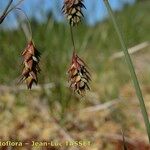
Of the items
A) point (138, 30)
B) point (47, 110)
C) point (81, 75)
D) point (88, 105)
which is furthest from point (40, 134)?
point (138, 30)

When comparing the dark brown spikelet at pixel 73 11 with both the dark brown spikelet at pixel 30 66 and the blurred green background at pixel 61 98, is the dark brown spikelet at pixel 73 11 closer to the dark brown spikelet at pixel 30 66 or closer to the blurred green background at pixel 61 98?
the dark brown spikelet at pixel 30 66

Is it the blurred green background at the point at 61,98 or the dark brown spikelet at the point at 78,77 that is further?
the blurred green background at the point at 61,98

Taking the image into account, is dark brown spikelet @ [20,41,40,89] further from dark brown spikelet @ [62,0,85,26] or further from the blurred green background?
the blurred green background

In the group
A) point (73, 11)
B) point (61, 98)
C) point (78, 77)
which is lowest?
point (78, 77)

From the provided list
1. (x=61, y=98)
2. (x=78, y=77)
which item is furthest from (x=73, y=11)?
(x=61, y=98)

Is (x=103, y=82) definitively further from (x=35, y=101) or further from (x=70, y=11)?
(x=70, y=11)

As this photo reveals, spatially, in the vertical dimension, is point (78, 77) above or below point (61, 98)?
below

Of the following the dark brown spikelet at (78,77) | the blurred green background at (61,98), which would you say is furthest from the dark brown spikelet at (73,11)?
the blurred green background at (61,98)

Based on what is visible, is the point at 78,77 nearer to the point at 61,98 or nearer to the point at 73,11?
the point at 73,11
